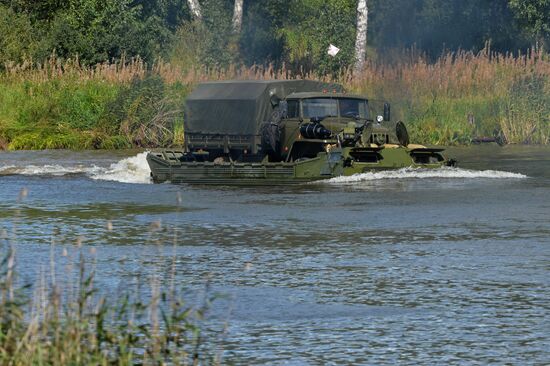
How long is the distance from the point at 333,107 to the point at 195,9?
3489 centimetres

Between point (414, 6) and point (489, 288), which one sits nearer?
point (489, 288)

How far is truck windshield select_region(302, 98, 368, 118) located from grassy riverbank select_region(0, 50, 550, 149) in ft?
31.8

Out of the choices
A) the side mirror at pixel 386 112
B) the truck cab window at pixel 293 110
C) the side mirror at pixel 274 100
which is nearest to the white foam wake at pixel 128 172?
the side mirror at pixel 274 100

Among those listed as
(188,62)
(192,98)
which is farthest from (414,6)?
(192,98)

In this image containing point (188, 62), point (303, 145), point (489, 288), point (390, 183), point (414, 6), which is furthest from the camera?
point (414, 6)

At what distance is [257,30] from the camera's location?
59969 mm

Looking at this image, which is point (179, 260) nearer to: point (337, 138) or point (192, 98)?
point (337, 138)

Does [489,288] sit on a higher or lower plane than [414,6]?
lower

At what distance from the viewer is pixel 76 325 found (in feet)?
27.7

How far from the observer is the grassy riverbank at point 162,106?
3738cm

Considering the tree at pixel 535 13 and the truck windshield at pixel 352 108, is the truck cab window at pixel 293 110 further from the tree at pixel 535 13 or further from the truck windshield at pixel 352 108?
the tree at pixel 535 13

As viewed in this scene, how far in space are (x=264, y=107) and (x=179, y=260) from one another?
13683mm

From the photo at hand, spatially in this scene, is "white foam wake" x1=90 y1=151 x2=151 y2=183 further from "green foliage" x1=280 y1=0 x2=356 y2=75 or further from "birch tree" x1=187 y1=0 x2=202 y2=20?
"birch tree" x1=187 y1=0 x2=202 y2=20

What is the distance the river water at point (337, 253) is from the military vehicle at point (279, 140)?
50cm
